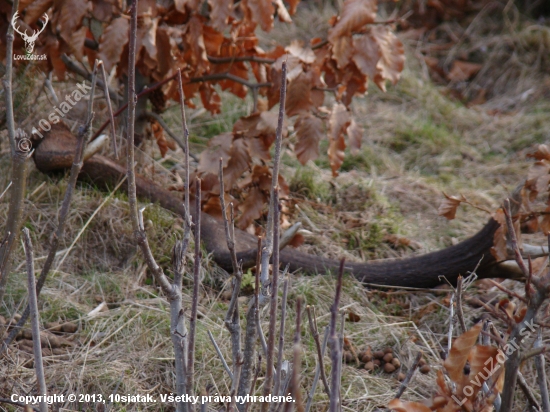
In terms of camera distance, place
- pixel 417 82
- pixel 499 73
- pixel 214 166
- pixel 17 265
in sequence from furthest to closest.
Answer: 1. pixel 499 73
2. pixel 417 82
3. pixel 214 166
4. pixel 17 265

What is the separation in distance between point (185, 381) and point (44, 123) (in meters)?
2.02

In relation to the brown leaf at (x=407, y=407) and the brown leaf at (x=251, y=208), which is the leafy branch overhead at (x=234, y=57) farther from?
the brown leaf at (x=407, y=407)

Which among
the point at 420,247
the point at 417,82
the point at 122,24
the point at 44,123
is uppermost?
the point at 417,82

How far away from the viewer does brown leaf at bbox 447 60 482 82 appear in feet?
19.1

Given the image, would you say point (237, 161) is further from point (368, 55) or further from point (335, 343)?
point (335, 343)

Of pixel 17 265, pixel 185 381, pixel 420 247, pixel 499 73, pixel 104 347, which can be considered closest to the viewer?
pixel 185 381

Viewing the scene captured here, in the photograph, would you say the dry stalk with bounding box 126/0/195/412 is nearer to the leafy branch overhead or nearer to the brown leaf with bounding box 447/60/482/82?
the leafy branch overhead

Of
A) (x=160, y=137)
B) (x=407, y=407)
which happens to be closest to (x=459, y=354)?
(x=407, y=407)

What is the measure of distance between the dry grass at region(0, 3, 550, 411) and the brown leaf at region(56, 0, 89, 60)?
0.68 m

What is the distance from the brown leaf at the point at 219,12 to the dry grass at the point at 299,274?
88 cm

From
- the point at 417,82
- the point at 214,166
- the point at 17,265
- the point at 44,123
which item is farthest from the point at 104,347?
the point at 417,82

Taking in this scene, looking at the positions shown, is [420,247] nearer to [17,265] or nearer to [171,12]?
[171,12]

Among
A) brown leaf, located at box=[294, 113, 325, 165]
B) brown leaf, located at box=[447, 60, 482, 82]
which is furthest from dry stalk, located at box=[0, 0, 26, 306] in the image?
brown leaf, located at box=[447, 60, 482, 82]

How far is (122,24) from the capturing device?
272 centimetres
